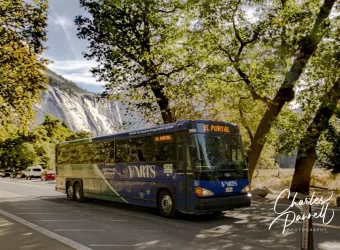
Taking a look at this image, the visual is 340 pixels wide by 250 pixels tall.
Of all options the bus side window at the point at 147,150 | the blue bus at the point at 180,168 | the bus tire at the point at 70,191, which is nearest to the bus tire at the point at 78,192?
the bus tire at the point at 70,191

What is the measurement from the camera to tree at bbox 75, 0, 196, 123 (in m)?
22.2

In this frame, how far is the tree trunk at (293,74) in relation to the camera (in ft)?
55.2

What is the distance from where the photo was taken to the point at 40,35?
1698 centimetres

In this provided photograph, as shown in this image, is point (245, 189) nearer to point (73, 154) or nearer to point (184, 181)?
point (184, 181)

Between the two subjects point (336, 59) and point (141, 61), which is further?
point (141, 61)

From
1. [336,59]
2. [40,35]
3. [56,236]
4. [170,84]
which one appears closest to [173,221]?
[56,236]

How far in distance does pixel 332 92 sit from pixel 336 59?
2.63m

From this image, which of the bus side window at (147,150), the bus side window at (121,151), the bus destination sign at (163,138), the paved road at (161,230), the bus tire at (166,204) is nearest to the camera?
the paved road at (161,230)

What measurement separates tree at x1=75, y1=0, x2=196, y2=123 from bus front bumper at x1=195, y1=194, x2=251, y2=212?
36.0 ft

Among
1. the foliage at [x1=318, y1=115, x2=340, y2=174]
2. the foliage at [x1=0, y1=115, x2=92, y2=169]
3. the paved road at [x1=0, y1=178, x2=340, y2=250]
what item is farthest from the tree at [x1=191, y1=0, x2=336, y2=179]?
the foliage at [x1=0, y1=115, x2=92, y2=169]

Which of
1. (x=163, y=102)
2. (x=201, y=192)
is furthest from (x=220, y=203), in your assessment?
(x=163, y=102)

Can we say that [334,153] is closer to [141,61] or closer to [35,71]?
[141,61]

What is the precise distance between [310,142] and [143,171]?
Answer: 829cm

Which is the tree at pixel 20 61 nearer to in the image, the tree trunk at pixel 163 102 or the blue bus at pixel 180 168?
the blue bus at pixel 180 168
